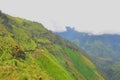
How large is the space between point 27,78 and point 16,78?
1190 cm

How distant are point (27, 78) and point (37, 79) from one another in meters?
14.5

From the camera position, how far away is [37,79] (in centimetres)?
19875

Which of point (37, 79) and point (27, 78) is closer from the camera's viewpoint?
point (27, 78)

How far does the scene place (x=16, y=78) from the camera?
194125 mm

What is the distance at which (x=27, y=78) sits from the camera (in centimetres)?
18538

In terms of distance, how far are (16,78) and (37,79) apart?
1397cm
